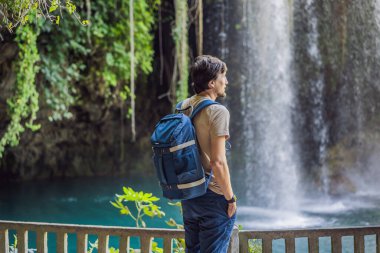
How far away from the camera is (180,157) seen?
2422mm

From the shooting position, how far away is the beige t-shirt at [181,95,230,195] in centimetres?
240

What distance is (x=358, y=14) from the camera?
9.45 metres

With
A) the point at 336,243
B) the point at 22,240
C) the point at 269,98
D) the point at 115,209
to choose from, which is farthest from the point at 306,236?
the point at 269,98

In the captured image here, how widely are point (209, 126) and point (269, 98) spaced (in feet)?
25.6

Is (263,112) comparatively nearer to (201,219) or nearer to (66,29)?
(66,29)

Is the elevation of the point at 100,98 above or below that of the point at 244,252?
above

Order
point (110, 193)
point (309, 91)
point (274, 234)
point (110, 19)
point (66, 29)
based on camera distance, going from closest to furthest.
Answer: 1. point (274, 234)
2. point (66, 29)
3. point (110, 19)
4. point (110, 193)
5. point (309, 91)

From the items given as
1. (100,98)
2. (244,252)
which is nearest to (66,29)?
(100,98)

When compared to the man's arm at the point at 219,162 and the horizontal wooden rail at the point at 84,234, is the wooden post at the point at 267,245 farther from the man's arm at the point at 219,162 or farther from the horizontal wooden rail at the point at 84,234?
the man's arm at the point at 219,162

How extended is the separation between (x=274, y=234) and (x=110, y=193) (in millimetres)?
6399

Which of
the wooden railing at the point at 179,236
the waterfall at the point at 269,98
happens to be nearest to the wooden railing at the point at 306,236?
the wooden railing at the point at 179,236

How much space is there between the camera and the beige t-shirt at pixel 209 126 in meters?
2.40

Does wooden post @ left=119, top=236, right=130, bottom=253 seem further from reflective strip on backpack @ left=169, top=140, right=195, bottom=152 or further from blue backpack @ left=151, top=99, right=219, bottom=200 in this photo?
reflective strip on backpack @ left=169, top=140, right=195, bottom=152

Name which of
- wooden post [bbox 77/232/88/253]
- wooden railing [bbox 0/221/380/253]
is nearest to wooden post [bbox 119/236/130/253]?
wooden railing [bbox 0/221/380/253]
